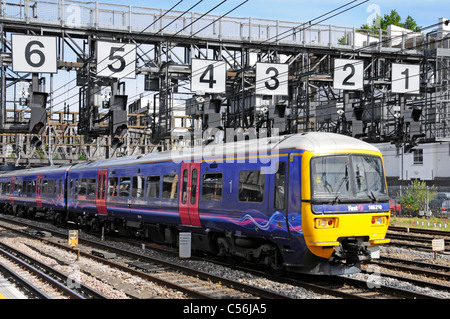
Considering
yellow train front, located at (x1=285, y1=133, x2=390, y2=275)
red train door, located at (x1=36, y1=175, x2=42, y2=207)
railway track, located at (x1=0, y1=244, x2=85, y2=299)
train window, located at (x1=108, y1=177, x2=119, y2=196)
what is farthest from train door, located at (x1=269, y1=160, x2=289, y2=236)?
red train door, located at (x1=36, y1=175, x2=42, y2=207)

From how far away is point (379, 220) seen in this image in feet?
40.3

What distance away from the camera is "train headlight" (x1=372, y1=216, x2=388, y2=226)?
12180 mm

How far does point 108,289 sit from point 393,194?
35137 mm

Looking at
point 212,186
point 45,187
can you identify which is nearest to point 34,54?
point 212,186

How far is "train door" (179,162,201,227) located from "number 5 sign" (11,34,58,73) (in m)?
7.90

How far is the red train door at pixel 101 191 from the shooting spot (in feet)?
73.1

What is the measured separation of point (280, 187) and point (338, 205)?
51.5 inches

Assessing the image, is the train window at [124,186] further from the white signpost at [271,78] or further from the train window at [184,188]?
the white signpost at [271,78]

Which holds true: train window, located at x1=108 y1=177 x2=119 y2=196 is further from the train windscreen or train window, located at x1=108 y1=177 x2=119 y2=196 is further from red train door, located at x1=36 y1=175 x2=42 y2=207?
the train windscreen

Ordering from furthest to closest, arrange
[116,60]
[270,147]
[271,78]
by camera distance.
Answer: [271,78]
[116,60]
[270,147]

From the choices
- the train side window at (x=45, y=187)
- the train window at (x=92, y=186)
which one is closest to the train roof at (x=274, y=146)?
the train window at (x=92, y=186)

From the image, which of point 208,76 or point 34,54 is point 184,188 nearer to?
point 208,76
